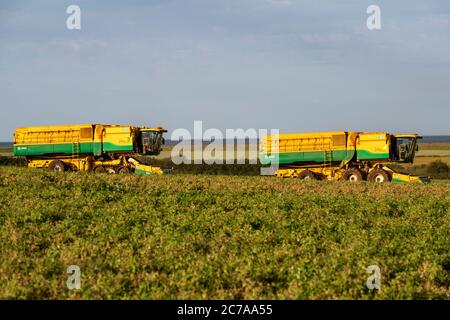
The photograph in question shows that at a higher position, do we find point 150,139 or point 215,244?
point 150,139

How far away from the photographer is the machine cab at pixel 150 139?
123ft

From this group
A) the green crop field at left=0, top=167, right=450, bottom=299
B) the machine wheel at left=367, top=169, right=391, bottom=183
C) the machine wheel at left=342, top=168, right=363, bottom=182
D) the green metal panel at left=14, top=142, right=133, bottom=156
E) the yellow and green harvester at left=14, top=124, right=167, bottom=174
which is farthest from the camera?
the green metal panel at left=14, top=142, right=133, bottom=156

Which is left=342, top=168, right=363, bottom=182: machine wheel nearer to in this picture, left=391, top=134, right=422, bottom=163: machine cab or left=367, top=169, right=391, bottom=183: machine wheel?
left=367, top=169, right=391, bottom=183: machine wheel

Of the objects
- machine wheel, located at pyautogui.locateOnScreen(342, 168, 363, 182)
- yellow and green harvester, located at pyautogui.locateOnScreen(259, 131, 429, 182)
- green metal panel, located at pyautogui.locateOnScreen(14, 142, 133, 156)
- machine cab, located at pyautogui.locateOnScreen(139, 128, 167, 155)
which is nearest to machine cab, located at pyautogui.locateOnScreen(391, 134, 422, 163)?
yellow and green harvester, located at pyautogui.locateOnScreen(259, 131, 429, 182)

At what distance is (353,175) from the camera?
33.9 m

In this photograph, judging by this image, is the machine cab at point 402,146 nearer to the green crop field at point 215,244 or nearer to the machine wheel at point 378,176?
the machine wheel at point 378,176

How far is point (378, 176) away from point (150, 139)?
14.7 m

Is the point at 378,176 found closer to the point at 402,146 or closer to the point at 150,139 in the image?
the point at 402,146

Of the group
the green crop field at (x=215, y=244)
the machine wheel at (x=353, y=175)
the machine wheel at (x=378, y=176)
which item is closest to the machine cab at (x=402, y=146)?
the machine wheel at (x=378, y=176)

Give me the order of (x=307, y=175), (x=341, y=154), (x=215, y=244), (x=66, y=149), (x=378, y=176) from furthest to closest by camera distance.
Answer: (x=66, y=149) < (x=307, y=175) < (x=341, y=154) < (x=378, y=176) < (x=215, y=244)

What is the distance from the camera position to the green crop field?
381 inches

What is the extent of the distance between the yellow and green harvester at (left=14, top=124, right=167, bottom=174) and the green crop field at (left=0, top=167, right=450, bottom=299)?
52.2ft

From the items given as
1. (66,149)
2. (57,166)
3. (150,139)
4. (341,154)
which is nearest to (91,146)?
(66,149)
